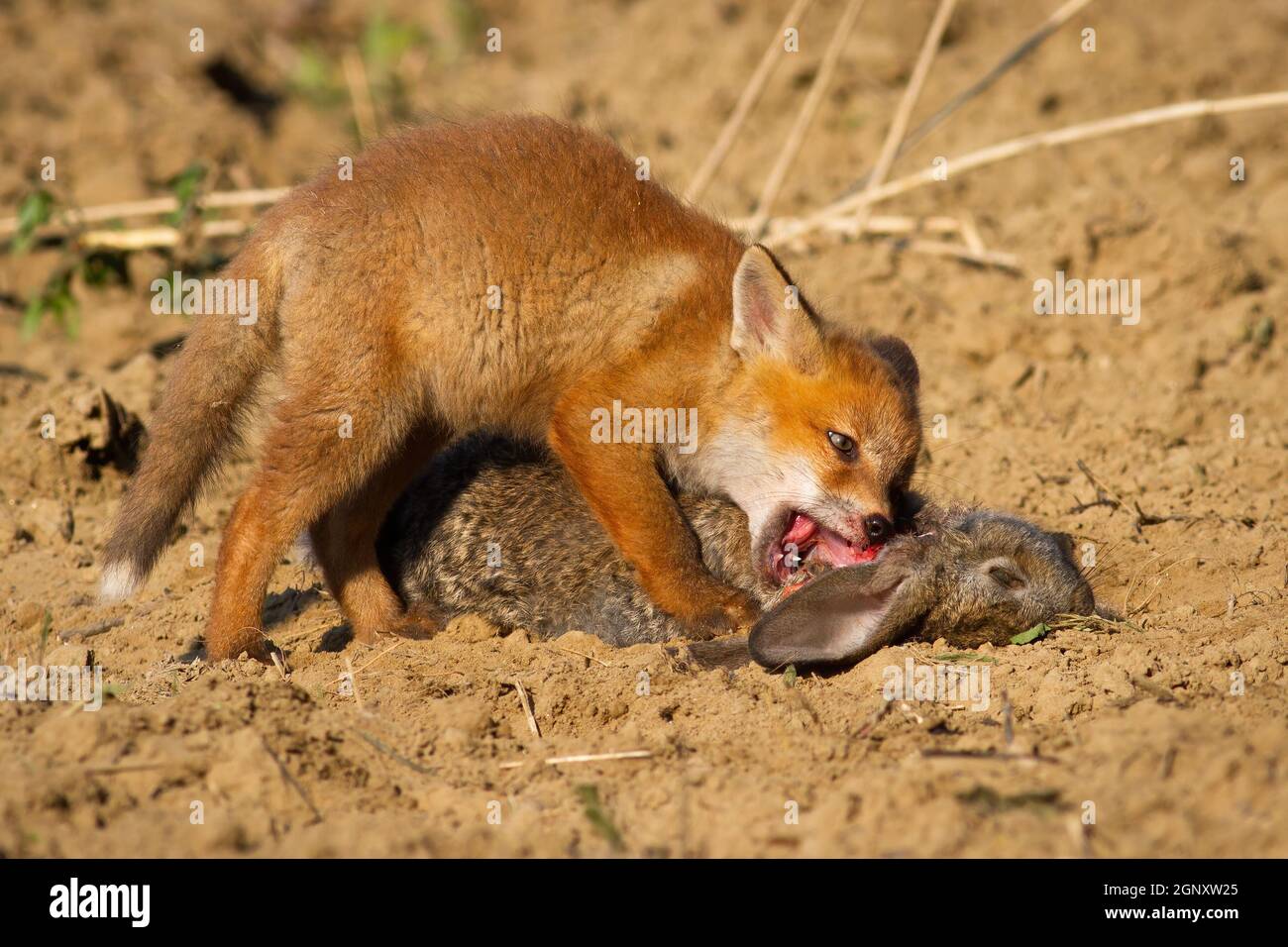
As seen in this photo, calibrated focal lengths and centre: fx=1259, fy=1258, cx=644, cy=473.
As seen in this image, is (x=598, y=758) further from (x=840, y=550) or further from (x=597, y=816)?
(x=840, y=550)

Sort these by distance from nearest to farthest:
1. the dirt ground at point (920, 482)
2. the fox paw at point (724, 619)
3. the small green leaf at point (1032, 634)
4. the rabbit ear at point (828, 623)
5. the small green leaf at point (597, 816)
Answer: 1. the small green leaf at point (597, 816)
2. the dirt ground at point (920, 482)
3. the rabbit ear at point (828, 623)
4. the small green leaf at point (1032, 634)
5. the fox paw at point (724, 619)

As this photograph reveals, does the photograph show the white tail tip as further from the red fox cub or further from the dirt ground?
the dirt ground

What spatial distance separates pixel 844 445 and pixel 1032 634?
1254mm

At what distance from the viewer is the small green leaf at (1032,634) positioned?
5.19m

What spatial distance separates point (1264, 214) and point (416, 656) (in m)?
7.15

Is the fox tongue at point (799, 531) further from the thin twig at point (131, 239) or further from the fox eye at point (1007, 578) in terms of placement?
the thin twig at point (131, 239)

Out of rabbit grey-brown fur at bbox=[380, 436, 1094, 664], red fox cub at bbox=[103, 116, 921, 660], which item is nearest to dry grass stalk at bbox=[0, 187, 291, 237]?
red fox cub at bbox=[103, 116, 921, 660]

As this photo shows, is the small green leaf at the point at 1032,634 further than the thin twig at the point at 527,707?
Yes

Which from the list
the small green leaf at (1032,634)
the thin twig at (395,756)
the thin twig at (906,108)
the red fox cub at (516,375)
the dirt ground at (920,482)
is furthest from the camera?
the thin twig at (906,108)

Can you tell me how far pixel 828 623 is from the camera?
5.12 m

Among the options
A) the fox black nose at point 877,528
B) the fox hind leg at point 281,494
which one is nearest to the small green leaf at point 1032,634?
the fox black nose at point 877,528

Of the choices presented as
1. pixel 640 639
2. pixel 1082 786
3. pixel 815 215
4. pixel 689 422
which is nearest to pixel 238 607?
pixel 640 639

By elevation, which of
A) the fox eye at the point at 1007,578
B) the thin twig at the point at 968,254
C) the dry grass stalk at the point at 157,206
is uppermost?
the dry grass stalk at the point at 157,206

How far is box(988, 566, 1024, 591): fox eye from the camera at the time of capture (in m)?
5.36
